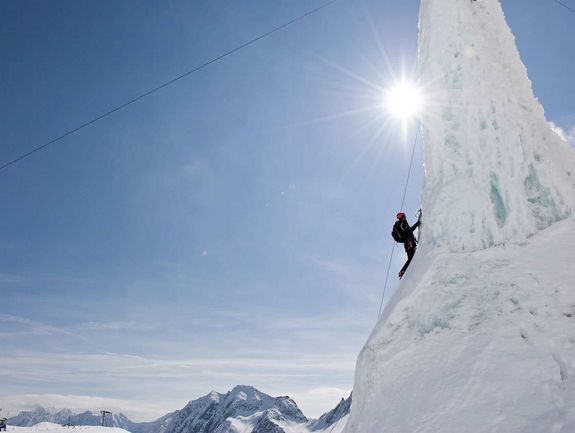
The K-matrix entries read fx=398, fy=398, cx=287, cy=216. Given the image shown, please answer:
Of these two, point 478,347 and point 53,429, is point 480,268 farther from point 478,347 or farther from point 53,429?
point 53,429

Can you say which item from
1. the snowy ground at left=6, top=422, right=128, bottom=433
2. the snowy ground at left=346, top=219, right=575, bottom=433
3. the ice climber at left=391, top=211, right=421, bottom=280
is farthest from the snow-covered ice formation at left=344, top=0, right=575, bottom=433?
the snowy ground at left=6, top=422, right=128, bottom=433

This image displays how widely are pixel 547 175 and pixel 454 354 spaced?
4.97 metres

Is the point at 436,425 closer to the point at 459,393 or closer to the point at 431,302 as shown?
the point at 459,393

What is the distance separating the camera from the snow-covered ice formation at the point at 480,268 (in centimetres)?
629

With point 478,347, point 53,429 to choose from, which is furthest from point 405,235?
point 53,429

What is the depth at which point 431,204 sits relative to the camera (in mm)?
10219

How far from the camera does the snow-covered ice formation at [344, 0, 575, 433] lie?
6289 mm

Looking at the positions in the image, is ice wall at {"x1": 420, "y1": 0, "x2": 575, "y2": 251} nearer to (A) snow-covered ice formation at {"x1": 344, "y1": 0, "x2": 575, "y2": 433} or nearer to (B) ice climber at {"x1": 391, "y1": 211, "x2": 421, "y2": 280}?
(A) snow-covered ice formation at {"x1": 344, "y1": 0, "x2": 575, "y2": 433}

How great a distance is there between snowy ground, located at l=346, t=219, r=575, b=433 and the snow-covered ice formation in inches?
0.9

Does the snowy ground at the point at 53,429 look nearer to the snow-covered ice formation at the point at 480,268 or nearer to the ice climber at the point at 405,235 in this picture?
the ice climber at the point at 405,235

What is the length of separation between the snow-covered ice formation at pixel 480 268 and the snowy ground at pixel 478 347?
22 mm

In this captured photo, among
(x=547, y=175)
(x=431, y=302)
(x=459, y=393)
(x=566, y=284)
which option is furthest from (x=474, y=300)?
(x=547, y=175)

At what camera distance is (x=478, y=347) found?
23.4 ft

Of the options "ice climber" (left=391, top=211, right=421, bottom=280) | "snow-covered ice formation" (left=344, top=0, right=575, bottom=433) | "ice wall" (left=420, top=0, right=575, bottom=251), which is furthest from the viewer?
"ice climber" (left=391, top=211, right=421, bottom=280)
